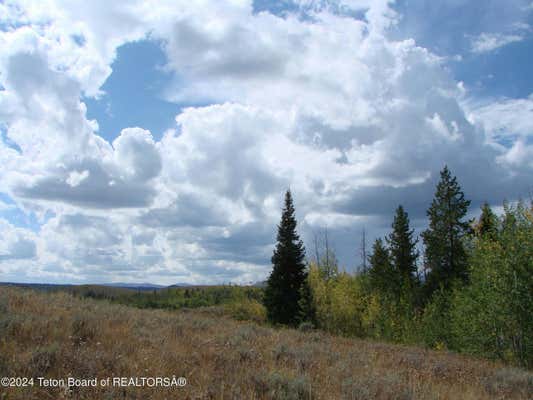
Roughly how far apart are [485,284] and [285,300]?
84.4 feet

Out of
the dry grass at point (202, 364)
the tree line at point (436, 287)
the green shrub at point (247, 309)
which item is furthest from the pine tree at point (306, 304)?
the dry grass at point (202, 364)

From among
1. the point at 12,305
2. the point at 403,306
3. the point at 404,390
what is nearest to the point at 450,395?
the point at 404,390

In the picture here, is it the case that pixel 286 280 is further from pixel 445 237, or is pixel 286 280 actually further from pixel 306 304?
pixel 445 237

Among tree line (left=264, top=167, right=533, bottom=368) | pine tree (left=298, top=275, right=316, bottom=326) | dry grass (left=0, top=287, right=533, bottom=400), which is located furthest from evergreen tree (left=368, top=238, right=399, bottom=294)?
dry grass (left=0, top=287, right=533, bottom=400)

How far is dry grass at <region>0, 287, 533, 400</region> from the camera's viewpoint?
595cm

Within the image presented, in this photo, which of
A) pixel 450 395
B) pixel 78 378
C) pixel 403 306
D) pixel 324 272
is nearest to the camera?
pixel 78 378

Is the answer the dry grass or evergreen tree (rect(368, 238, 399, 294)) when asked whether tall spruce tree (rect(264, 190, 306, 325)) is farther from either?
the dry grass

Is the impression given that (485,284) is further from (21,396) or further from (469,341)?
(21,396)

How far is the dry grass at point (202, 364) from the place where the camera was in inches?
234

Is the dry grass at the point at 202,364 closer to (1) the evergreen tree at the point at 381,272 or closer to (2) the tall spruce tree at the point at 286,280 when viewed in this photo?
(2) the tall spruce tree at the point at 286,280

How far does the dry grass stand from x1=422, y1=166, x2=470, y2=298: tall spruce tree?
34.7 metres

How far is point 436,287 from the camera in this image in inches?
1702

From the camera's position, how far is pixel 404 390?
6.84 m

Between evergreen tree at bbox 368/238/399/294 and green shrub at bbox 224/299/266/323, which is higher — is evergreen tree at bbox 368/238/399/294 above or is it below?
above
